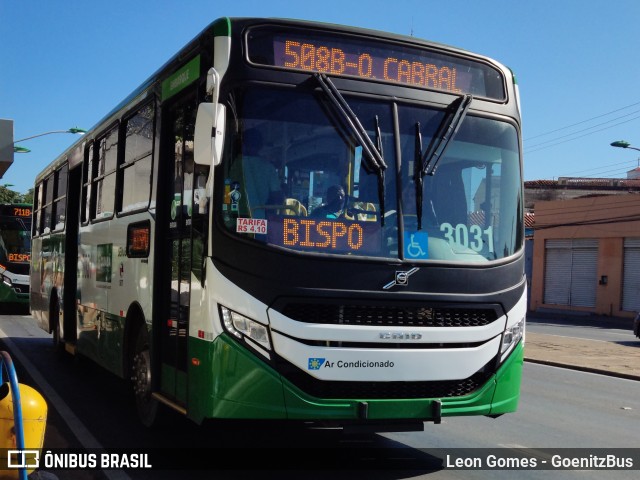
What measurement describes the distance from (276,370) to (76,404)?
4604 mm

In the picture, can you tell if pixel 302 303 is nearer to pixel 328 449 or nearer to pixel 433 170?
pixel 433 170

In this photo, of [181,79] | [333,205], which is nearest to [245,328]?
[333,205]

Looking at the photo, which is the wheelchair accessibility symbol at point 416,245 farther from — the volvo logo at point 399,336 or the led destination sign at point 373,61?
the led destination sign at point 373,61

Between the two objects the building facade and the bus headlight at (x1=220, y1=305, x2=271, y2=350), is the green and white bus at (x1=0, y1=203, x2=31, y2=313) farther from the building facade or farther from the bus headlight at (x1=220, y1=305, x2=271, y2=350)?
the building facade

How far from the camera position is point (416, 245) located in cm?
630

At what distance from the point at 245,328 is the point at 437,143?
211 cm

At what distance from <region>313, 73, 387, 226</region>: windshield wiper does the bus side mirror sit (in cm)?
84

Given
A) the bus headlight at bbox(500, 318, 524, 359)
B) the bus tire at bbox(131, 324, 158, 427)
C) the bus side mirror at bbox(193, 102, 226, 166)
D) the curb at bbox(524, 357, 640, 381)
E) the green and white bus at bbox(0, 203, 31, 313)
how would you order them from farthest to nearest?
the green and white bus at bbox(0, 203, 31, 313), the curb at bbox(524, 357, 640, 381), the bus tire at bbox(131, 324, 158, 427), the bus headlight at bbox(500, 318, 524, 359), the bus side mirror at bbox(193, 102, 226, 166)

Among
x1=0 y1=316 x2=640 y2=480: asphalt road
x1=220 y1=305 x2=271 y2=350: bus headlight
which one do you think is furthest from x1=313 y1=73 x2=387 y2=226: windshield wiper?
x1=0 y1=316 x2=640 y2=480: asphalt road

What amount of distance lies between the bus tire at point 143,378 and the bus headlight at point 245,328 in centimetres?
198

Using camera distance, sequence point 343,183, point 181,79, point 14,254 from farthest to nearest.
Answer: point 14,254 < point 181,79 < point 343,183

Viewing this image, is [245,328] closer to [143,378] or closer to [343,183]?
[343,183]

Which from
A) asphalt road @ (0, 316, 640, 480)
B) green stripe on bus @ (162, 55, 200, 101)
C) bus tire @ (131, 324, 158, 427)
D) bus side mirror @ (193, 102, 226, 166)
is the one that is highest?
green stripe on bus @ (162, 55, 200, 101)

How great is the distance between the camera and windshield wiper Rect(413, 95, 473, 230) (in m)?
6.34
